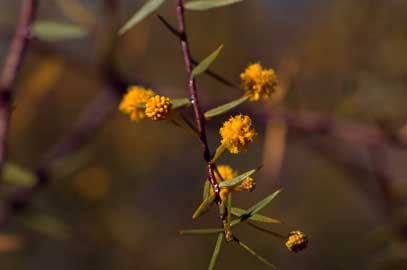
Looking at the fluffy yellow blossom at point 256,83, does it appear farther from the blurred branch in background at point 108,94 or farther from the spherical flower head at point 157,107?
the blurred branch in background at point 108,94

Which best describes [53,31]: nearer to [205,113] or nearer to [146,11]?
[146,11]

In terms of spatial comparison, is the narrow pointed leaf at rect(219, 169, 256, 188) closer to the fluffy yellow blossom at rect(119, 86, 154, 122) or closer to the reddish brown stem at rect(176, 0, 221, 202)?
the reddish brown stem at rect(176, 0, 221, 202)

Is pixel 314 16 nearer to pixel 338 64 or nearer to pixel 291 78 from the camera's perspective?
pixel 338 64

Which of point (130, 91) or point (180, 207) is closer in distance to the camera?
point (130, 91)

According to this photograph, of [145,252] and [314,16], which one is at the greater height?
[314,16]

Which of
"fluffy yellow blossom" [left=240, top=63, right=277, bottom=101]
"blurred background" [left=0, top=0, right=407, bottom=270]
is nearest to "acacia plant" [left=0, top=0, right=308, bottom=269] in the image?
"fluffy yellow blossom" [left=240, top=63, right=277, bottom=101]

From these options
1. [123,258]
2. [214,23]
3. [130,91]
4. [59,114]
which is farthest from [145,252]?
[130,91]
